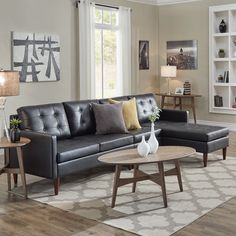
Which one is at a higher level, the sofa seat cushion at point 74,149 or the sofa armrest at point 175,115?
the sofa armrest at point 175,115

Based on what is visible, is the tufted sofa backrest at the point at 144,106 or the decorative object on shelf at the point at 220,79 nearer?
the tufted sofa backrest at the point at 144,106

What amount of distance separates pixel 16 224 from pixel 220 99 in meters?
5.84

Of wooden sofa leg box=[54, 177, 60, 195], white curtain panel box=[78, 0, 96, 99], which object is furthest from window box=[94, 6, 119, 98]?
wooden sofa leg box=[54, 177, 60, 195]

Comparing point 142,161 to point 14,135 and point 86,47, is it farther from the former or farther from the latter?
point 86,47

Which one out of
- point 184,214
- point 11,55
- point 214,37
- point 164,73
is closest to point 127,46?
point 164,73

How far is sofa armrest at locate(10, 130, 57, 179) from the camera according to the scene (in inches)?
167

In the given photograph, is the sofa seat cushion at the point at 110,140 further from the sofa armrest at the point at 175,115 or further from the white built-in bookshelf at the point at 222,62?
the white built-in bookshelf at the point at 222,62

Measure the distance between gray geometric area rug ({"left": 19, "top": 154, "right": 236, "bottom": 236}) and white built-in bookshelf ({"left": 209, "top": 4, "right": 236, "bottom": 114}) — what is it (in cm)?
321

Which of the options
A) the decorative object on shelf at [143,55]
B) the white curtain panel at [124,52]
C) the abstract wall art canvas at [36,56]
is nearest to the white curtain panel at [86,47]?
the abstract wall art canvas at [36,56]

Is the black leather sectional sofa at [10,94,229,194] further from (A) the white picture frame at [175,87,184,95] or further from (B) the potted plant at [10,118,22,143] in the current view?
(A) the white picture frame at [175,87,184,95]

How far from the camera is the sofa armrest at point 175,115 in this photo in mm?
6367

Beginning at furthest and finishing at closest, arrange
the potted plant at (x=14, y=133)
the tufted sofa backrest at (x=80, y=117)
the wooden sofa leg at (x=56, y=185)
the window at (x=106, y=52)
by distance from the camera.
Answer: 1. the window at (x=106, y=52)
2. the tufted sofa backrest at (x=80, y=117)
3. the wooden sofa leg at (x=56, y=185)
4. the potted plant at (x=14, y=133)

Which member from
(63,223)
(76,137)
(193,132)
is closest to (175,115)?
(193,132)

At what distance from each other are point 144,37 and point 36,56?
3012 millimetres
